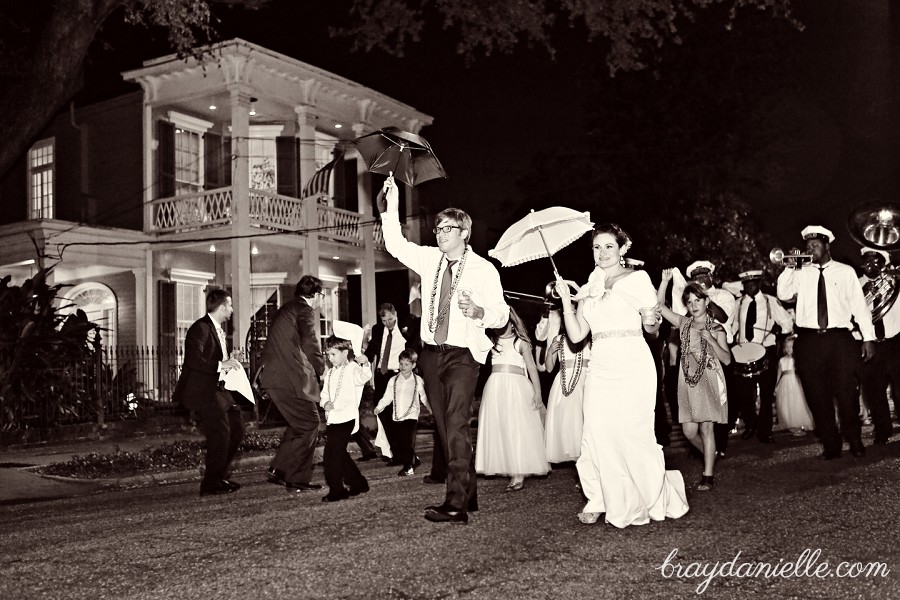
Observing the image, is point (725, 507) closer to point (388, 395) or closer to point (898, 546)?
point (898, 546)

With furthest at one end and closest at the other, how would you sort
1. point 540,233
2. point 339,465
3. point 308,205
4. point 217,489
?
1. point 308,205
2. point 217,489
3. point 339,465
4. point 540,233

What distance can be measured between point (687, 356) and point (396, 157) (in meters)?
3.25

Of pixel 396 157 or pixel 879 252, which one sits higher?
pixel 396 157

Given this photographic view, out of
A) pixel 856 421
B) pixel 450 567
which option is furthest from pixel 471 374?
pixel 856 421

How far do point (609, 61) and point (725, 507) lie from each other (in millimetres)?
11191

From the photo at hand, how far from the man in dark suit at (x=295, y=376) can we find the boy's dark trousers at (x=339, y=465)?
406mm

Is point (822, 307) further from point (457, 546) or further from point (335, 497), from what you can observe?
point (457, 546)

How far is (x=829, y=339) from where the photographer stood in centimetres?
1018

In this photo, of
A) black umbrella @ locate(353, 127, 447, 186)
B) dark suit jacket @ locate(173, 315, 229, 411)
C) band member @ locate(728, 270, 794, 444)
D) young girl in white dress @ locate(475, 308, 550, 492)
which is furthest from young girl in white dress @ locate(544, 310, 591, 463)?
band member @ locate(728, 270, 794, 444)

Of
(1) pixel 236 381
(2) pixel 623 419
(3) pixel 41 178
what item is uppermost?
(3) pixel 41 178

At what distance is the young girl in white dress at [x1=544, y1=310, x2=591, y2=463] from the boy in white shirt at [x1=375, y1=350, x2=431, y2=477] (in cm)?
157

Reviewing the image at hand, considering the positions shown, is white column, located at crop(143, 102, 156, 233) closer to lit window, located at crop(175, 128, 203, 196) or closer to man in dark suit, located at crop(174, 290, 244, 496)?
lit window, located at crop(175, 128, 203, 196)

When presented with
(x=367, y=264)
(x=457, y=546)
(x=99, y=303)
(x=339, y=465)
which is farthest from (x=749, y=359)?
(x=99, y=303)

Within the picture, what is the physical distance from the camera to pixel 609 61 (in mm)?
16531
